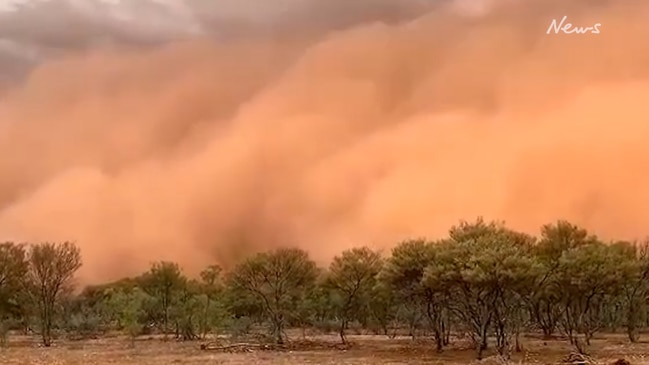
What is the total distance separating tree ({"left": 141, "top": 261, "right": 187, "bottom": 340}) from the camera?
119 meters

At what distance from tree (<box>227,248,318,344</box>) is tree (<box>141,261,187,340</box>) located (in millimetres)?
32136

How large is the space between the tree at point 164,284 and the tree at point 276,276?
3214cm

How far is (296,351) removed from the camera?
70.8m

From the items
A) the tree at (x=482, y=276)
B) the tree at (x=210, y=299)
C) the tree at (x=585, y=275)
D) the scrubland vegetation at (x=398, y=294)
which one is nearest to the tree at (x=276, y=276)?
the scrubland vegetation at (x=398, y=294)

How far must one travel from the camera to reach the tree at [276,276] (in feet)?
286

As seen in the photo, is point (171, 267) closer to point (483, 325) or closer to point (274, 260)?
point (274, 260)

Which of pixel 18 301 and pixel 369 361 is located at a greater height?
pixel 18 301

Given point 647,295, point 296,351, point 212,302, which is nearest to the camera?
point 296,351

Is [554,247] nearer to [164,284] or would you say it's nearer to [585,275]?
[585,275]

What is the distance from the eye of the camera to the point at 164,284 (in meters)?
122

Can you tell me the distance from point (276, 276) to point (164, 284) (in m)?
41.5

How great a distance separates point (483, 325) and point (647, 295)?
142 ft

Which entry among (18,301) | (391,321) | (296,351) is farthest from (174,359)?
(391,321)

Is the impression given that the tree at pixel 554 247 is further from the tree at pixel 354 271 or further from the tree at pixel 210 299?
the tree at pixel 210 299
